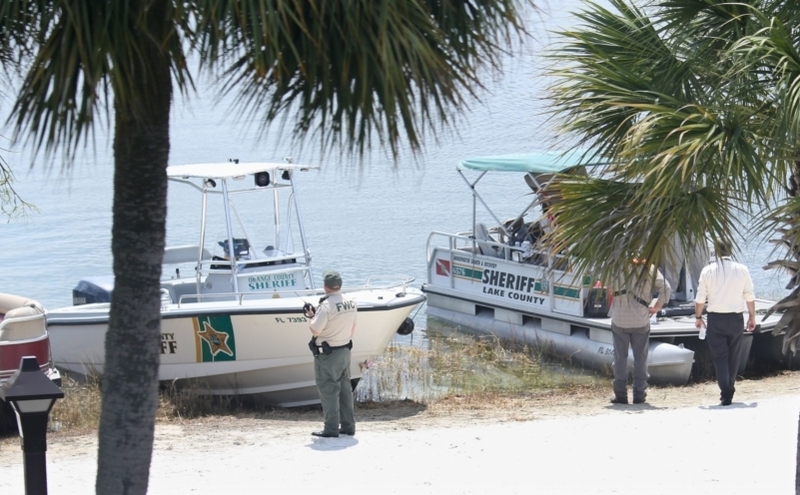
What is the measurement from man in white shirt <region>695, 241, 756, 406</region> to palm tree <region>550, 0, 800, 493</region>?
4498 millimetres

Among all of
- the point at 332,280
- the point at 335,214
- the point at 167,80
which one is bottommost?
the point at 332,280

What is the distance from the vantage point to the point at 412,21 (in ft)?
11.2

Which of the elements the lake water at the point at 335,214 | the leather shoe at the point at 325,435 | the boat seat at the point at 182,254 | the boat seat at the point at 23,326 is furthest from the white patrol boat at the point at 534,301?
the boat seat at the point at 23,326

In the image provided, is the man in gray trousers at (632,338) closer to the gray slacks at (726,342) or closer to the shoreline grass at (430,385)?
the gray slacks at (726,342)

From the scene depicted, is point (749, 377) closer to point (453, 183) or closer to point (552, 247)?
point (552, 247)

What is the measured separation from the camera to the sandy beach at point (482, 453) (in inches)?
→ 311

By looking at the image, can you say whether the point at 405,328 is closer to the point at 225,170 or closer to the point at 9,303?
the point at 225,170

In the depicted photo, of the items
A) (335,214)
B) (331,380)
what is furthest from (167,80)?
(335,214)

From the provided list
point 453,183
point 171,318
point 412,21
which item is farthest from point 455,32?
point 453,183

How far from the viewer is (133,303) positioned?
4.05m

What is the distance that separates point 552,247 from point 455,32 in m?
2.72

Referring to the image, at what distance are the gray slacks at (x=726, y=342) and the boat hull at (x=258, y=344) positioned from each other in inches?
140

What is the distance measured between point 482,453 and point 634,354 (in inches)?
131

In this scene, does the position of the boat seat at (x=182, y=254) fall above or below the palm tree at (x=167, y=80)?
below
